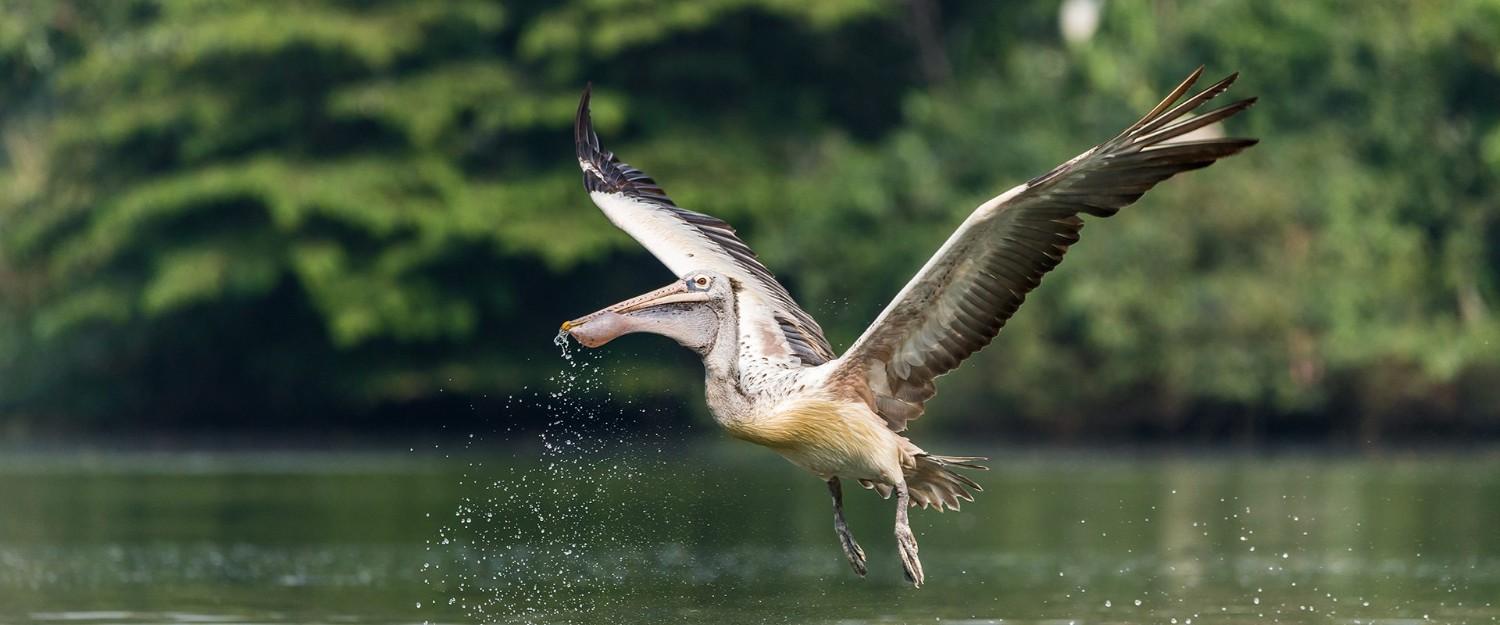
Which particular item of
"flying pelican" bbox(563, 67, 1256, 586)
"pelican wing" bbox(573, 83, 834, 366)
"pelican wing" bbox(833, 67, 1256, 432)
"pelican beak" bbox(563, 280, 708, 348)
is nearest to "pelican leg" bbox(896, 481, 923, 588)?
"flying pelican" bbox(563, 67, 1256, 586)

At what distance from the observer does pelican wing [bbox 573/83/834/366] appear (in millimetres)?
13945

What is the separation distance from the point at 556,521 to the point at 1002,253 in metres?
12.0

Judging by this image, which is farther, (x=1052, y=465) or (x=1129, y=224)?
(x=1129, y=224)

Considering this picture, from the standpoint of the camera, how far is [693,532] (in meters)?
21.3

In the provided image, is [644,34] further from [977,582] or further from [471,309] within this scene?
[977,582]

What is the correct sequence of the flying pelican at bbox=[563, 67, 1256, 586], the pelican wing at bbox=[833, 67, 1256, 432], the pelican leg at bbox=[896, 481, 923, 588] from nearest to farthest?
the pelican wing at bbox=[833, 67, 1256, 432], the flying pelican at bbox=[563, 67, 1256, 586], the pelican leg at bbox=[896, 481, 923, 588]

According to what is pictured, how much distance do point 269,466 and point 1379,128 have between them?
48.0 feet

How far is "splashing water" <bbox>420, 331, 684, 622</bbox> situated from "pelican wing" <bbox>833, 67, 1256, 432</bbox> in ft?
5.86

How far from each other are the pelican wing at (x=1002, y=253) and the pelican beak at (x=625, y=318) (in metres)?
0.89

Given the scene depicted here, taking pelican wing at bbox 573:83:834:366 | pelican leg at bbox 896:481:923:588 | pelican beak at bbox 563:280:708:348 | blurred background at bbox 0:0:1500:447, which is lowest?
pelican leg at bbox 896:481:923:588

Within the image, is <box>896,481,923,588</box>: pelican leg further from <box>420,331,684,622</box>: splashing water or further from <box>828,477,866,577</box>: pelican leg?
<box>420,331,684,622</box>: splashing water

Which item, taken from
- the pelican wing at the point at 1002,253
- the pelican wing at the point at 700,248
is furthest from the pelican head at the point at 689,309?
the pelican wing at the point at 1002,253

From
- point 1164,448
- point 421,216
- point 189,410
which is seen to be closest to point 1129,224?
point 1164,448

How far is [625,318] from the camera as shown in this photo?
41.9 ft
